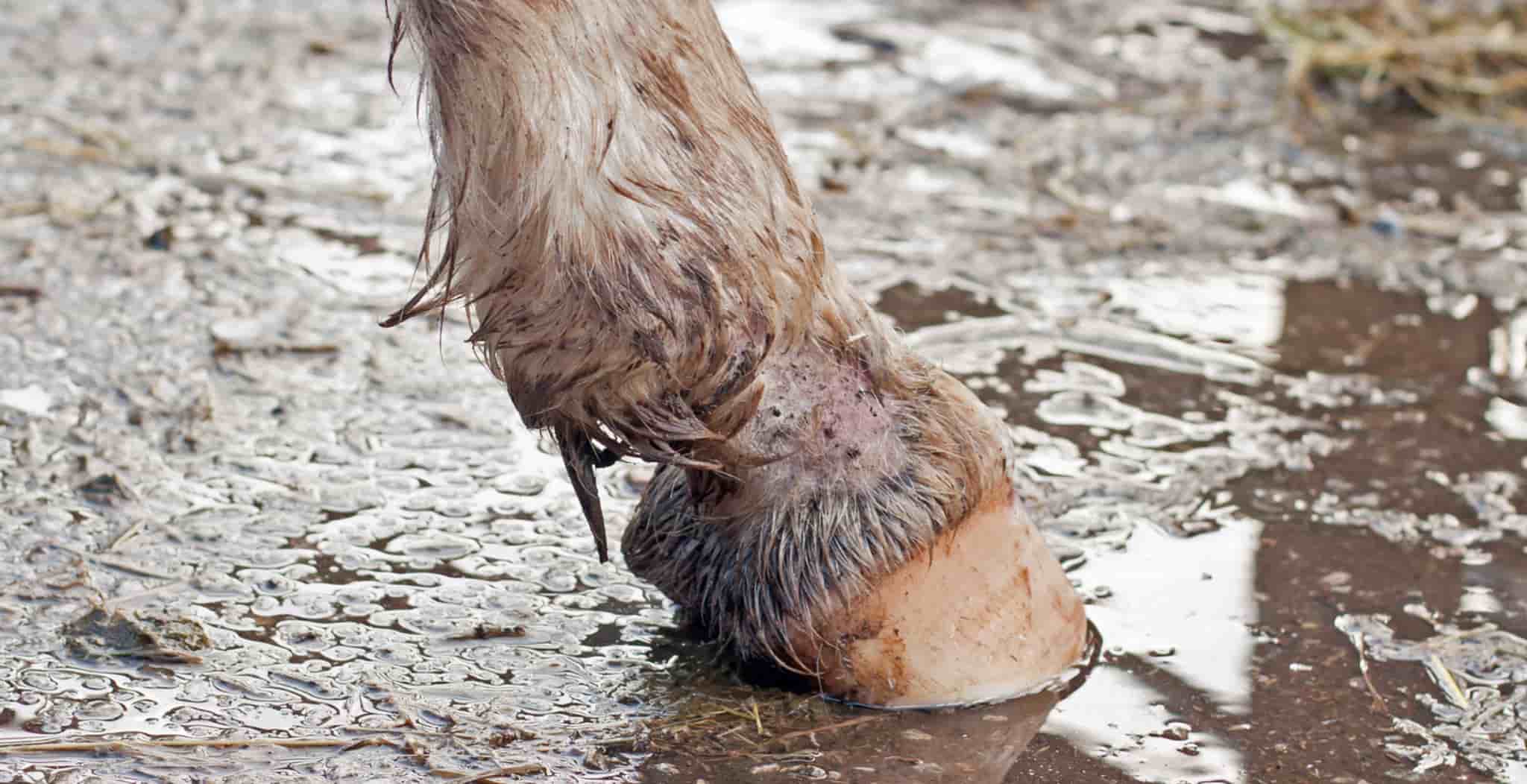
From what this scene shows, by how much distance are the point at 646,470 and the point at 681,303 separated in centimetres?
115

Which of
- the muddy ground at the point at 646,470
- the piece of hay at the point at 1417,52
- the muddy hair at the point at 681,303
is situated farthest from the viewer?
the piece of hay at the point at 1417,52

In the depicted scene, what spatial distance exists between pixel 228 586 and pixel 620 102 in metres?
1.09

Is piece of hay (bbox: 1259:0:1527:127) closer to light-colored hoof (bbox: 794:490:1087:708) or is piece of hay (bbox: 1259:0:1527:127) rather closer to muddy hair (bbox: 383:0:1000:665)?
light-colored hoof (bbox: 794:490:1087:708)

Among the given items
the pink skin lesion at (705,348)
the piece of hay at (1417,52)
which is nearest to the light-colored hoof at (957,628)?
the pink skin lesion at (705,348)

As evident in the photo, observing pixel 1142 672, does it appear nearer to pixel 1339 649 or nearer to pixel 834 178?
pixel 1339 649

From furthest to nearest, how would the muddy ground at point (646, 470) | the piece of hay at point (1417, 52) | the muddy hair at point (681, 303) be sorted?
the piece of hay at point (1417, 52)
the muddy ground at point (646, 470)
the muddy hair at point (681, 303)

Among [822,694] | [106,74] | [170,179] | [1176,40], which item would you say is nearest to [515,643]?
[822,694]

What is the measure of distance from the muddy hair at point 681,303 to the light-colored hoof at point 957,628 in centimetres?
5

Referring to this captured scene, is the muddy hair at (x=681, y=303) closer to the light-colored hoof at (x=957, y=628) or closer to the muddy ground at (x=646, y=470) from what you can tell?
the light-colored hoof at (x=957, y=628)

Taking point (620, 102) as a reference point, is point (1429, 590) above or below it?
below

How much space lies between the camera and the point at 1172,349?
167 inches

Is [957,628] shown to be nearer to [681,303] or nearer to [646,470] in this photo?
[681,303]

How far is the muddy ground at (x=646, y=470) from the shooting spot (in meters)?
2.59

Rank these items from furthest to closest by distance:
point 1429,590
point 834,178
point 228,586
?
point 834,178
point 1429,590
point 228,586
